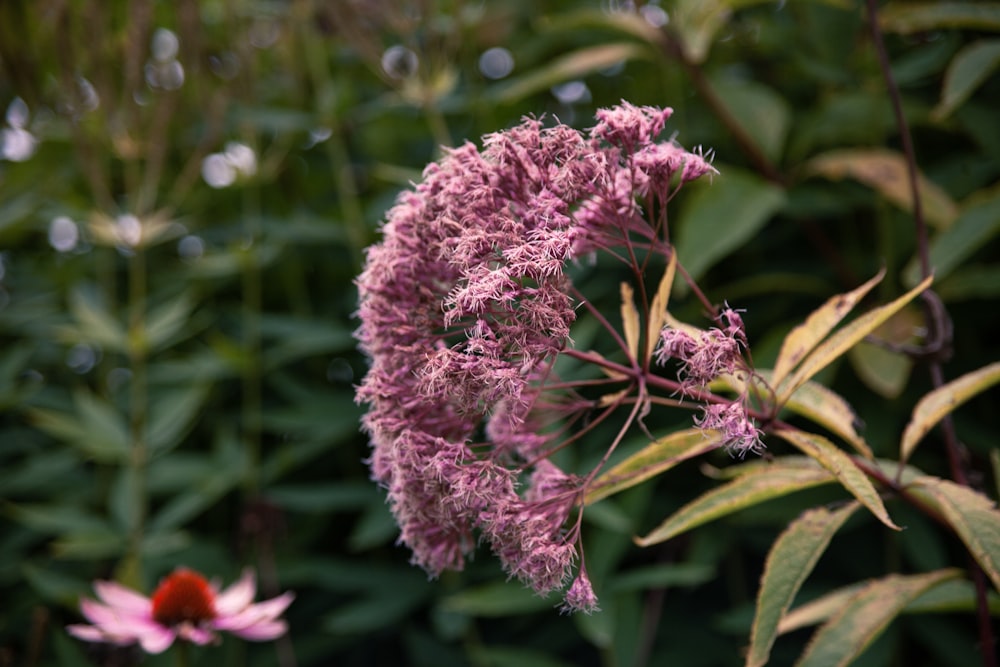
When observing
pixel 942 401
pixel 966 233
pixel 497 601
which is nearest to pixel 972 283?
pixel 966 233

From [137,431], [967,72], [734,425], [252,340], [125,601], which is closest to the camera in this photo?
[734,425]

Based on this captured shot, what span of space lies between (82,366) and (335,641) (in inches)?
27.8

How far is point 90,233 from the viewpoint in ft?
4.84

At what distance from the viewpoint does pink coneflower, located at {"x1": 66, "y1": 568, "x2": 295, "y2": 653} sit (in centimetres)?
83

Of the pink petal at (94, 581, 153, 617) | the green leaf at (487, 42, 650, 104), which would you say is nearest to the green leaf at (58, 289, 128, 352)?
the pink petal at (94, 581, 153, 617)

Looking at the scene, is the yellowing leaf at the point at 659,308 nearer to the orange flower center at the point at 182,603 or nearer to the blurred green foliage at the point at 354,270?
the blurred green foliage at the point at 354,270

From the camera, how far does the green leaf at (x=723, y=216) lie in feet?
3.08

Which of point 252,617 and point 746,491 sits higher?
point 746,491

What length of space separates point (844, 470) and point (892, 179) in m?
0.60

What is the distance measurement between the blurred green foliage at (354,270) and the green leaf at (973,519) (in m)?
0.38

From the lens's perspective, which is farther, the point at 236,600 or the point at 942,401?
the point at 236,600

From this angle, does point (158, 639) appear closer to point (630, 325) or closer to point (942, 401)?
point (630, 325)

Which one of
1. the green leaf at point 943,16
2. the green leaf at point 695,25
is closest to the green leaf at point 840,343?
the green leaf at point 943,16

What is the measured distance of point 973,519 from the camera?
20.7 inches
